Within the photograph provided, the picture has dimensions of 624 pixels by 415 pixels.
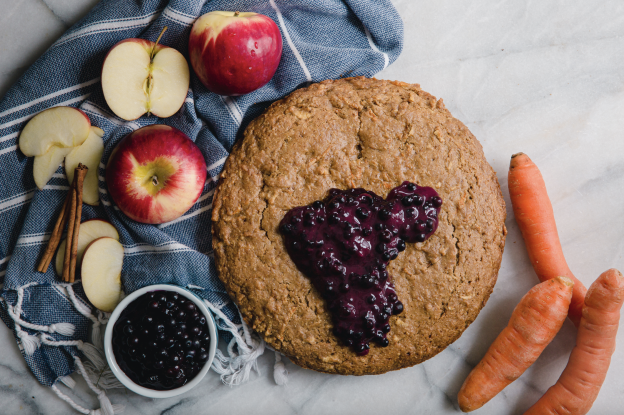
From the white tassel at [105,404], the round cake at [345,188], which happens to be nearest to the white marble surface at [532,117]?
the round cake at [345,188]

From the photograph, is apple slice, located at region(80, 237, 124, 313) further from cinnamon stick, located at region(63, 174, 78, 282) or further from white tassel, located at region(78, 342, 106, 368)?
white tassel, located at region(78, 342, 106, 368)

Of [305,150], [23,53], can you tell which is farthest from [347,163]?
[23,53]

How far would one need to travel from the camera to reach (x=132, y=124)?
2154 mm

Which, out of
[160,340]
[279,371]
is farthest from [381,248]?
[160,340]

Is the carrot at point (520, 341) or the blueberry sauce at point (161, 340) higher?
the blueberry sauce at point (161, 340)

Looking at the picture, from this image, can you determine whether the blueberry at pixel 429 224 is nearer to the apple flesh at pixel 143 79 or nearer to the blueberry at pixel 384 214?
the blueberry at pixel 384 214

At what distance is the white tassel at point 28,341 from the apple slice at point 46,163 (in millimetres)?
840

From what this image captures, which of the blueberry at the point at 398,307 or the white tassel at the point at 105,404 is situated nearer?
the blueberry at the point at 398,307

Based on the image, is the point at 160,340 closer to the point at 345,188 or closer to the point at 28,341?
the point at 28,341

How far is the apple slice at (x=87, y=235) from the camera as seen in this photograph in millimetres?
2174

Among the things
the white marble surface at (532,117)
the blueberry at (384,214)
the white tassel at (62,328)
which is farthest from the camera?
the white marble surface at (532,117)

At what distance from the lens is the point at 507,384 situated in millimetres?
2289

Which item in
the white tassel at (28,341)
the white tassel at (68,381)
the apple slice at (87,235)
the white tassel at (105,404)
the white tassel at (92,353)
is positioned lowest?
the white tassel at (105,404)

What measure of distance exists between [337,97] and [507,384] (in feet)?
6.33
